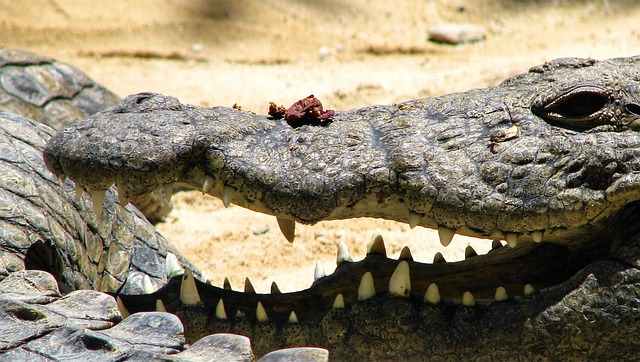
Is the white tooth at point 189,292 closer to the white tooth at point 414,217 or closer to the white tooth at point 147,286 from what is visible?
the white tooth at point 147,286

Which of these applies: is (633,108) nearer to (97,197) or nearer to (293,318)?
(293,318)

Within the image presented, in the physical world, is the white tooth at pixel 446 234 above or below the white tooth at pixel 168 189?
below

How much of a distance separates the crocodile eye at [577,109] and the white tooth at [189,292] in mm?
1526

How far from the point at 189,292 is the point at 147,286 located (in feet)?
2.31

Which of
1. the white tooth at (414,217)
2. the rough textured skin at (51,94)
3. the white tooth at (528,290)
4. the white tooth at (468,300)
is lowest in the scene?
the white tooth at (468,300)

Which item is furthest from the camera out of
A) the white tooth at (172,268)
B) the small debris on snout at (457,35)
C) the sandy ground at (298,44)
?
the small debris on snout at (457,35)

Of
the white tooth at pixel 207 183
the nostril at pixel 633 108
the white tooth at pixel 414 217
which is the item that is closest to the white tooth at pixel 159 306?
the white tooth at pixel 207 183

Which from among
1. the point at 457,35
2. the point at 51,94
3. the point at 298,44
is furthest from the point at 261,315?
the point at 457,35

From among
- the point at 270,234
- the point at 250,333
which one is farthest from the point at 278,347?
the point at 270,234

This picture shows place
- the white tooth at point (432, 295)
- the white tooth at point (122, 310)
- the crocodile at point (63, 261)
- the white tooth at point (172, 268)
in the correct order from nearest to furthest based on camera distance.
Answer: the crocodile at point (63, 261)
the white tooth at point (432, 295)
the white tooth at point (122, 310)
the white tooth at point (172, 268)

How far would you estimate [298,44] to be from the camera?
381 inches

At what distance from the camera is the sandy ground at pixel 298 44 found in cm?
800

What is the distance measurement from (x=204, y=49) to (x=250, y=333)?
271 inches

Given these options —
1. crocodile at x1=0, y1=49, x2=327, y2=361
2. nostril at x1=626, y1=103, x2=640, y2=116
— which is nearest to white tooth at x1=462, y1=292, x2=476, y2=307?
crocodile at x1=0, y1=49, x2=327, y2=361
